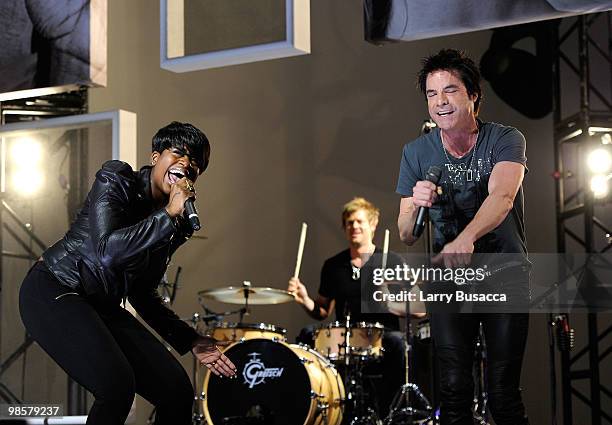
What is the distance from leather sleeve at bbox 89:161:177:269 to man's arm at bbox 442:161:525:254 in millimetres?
1028

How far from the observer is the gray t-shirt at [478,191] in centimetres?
319

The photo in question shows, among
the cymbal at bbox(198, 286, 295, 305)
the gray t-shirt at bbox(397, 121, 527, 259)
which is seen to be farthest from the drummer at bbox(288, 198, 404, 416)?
the gray t-shirt at bbox(397, 121, 527, 259)

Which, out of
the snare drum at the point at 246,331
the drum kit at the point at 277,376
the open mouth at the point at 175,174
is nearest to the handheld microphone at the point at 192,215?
the open mouth at the point at 175,174

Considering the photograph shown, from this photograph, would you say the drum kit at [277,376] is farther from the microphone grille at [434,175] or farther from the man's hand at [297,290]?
the microphone grille at [434,175]

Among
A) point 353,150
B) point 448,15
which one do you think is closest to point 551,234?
point 353,150

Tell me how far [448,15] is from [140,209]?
1.56 m

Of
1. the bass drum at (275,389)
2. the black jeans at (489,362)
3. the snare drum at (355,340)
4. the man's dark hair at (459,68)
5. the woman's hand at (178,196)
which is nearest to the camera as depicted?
the woman's hand at (178,196)

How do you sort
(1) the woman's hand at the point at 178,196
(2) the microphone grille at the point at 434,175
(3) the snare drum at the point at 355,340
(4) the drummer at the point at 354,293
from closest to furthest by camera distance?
(1) the woman's hand at the point at 178,196, (2) the microphone grille at the point at 434,175, (3) the snare drum at the point at 355,340, (4) the drummer at the point at 354,293

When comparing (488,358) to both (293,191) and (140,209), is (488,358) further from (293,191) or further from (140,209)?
(293,191)

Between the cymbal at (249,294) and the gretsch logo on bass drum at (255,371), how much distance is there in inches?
15.7

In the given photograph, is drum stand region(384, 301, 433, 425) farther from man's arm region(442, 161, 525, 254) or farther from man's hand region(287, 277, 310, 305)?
man's arm region(442, 161, 525, 254)

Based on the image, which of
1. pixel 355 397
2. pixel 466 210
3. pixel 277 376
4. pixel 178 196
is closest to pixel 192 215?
pixel 178 196

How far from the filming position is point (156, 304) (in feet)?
10.4

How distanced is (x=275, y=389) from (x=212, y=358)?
227 centimetres
